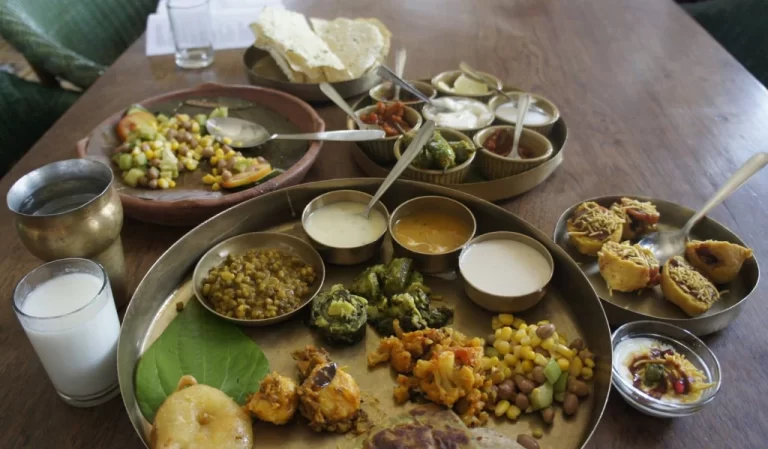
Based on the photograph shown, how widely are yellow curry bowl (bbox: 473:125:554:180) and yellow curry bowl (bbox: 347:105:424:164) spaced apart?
0.31 m

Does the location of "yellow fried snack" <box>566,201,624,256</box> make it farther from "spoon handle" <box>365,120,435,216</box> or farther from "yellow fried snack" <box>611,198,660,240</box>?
"spoon handle" <box>365,120,435,216</box>

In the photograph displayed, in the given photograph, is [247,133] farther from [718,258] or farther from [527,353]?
[718,258]

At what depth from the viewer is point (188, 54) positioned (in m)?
3.22

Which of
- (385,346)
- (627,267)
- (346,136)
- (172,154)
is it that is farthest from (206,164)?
(627,267)

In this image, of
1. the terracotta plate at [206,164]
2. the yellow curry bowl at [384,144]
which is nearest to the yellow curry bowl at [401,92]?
the yellow curry bowl at [384,144]

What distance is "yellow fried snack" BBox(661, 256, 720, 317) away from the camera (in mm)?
1645

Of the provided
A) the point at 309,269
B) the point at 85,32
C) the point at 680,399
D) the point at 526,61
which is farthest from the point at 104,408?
the point at 85,32

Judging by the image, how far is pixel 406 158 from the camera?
205 cm

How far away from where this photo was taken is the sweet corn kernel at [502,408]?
1454 millimetres

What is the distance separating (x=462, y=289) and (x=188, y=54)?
231cm

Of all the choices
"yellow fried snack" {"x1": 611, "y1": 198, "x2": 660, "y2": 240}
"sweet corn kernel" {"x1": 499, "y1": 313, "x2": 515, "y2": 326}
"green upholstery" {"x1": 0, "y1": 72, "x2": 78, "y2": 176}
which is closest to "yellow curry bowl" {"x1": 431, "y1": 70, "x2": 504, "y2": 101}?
"yellow fried snack" {"x1": 611, "y1": 198, "x2": 660, "y2": 240}

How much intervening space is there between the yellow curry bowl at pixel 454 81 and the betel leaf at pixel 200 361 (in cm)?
167

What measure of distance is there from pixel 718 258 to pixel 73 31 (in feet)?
12.6

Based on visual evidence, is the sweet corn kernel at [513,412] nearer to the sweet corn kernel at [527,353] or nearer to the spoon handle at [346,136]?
the sweet corn kernel at [527,353]
